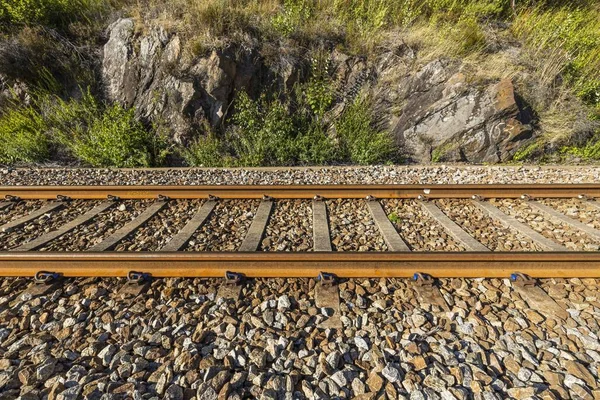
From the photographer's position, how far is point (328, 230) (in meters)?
3.50

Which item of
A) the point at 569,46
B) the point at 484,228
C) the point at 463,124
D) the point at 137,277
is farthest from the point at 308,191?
the point at 569,46

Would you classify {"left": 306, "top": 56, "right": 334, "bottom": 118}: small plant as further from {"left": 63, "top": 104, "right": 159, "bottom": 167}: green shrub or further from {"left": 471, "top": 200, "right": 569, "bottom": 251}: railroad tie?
{"left": 471, "top": 200, "right": 569, "bottom": 251}: railroad tie

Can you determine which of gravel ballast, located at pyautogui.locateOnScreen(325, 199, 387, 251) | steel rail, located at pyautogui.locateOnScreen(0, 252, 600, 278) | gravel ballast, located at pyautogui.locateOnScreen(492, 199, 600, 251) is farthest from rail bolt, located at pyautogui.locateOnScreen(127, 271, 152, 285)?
gravel ballast, located at pyautogui.locateOnScreen(492, 199, 600, 251)

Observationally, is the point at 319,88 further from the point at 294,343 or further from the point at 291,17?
the point at 294,343

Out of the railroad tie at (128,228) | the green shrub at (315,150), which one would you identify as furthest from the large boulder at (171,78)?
the railroad tie at (128,228)

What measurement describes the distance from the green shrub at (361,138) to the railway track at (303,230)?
6.89ft

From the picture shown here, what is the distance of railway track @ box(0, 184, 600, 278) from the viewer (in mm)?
2699

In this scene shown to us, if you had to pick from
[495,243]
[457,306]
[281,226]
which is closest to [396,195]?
[495,243]

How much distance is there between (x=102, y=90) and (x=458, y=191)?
8.75 metres

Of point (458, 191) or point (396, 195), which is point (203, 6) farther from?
point (458, 191)

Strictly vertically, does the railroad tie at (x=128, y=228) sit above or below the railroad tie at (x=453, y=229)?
above

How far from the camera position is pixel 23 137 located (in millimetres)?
6477

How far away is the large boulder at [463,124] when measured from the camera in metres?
6.44

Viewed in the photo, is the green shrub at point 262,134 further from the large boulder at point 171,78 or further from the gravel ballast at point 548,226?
the gravel ballast at point 548,226
